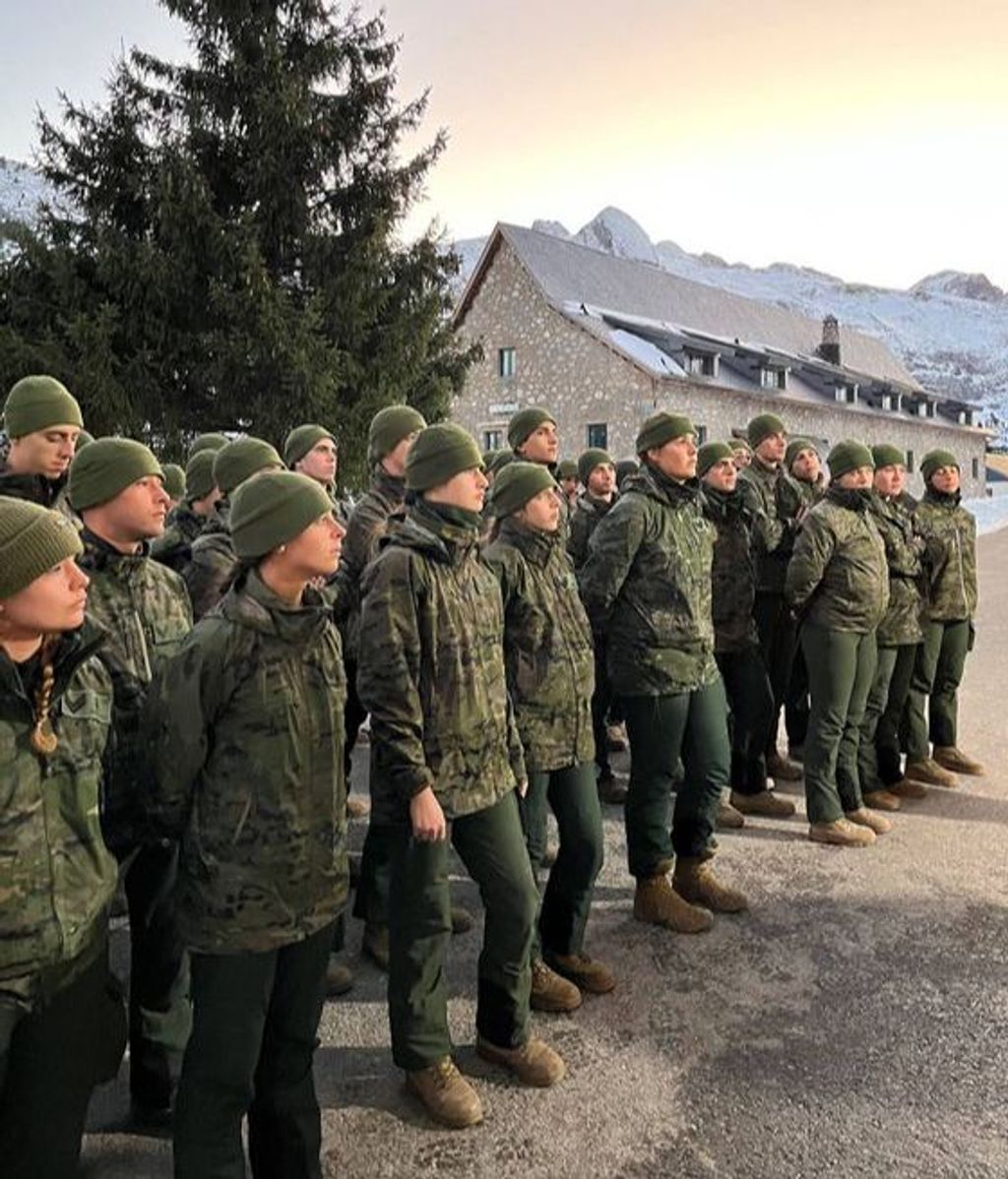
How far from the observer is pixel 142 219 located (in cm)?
1447

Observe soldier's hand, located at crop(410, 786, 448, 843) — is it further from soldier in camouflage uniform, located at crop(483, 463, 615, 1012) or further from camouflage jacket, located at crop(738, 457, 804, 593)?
camouflage jacket, located at crop(738, 457, 804, 593)

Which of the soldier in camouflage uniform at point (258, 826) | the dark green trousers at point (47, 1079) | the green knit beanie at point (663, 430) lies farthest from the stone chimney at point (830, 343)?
the dark green trousers at point (47, 1079)

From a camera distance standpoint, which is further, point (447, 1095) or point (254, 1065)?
point (447, 1095)

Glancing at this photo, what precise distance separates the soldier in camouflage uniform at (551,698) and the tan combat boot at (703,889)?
914 mm

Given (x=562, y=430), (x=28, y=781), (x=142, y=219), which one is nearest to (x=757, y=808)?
(x=28, y=781)

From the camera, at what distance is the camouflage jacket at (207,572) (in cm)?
397

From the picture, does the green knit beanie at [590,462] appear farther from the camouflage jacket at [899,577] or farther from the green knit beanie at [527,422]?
the green knit beanie at [527,422]

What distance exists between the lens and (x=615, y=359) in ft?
92.8

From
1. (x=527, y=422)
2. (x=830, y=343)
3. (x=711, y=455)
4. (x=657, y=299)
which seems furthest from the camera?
(x=830, y=343)

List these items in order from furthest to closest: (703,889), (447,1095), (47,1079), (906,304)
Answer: (906,304) < (703,889) < (447,1095) < (47,1079)

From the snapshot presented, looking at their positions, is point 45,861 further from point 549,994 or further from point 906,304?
point 906,304

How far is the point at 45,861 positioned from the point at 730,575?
4314mm

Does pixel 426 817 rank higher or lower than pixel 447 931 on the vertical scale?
higher

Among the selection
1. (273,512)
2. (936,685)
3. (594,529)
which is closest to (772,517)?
(594,529)
